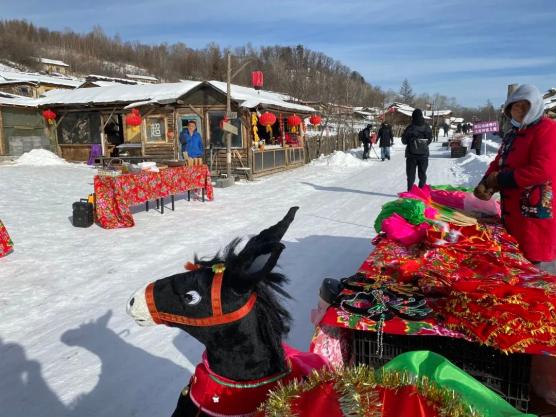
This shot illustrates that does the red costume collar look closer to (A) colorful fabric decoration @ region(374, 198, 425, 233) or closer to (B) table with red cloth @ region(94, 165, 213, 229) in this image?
(A) colorful fabric decoration @ region(374, 198, 425, 233)

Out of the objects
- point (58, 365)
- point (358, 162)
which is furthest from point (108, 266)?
point (358, 162)

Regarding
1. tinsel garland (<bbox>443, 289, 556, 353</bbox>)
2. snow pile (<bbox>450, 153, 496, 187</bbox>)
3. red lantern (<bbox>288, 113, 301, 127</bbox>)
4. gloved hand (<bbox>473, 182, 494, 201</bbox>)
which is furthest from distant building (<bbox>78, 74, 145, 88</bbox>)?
tinsel garland (<bbox>443, 289, 556, 353</bbox>)

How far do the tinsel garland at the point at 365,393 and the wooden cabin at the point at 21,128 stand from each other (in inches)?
837

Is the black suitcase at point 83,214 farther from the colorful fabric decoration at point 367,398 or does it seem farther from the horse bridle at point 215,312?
the colorful fabric decoration at point 367,398

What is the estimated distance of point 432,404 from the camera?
3.15 ft

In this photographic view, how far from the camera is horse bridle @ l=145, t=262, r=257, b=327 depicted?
1.48 metres

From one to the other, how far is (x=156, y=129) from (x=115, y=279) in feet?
40.9

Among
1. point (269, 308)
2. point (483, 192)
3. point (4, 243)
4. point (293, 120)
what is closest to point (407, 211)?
Answer: point (483, 192)

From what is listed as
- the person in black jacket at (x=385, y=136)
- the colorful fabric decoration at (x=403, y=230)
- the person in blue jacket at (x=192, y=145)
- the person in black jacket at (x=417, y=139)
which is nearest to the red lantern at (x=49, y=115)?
the person in blue jacket at (x=192, y=145)

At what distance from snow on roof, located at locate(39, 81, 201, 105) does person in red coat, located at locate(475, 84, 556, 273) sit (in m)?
13.1

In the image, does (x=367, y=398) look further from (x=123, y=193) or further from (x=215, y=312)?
(x=123, y=193)

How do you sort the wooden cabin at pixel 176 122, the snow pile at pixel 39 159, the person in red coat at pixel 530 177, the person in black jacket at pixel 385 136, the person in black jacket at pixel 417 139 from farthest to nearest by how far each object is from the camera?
1. the person in black jacket at pixel 385 136
2. the snow pile at pixel 39 159
3. the wooden cabin at pixel 176 122
4. the person in black jacket at pixel 417 139
5. the person in red coat at pixel 530 177

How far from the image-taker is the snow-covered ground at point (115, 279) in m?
2.87

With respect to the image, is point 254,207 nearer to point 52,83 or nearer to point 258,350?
point 258,350
